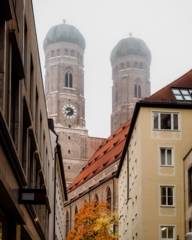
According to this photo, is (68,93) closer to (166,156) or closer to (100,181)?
(100,181)

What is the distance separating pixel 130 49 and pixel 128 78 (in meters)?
9.56

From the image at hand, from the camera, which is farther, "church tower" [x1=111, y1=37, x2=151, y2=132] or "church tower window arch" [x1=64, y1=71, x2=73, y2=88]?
"church tower" [x1=111, y1=37, x2=151, y2=132]

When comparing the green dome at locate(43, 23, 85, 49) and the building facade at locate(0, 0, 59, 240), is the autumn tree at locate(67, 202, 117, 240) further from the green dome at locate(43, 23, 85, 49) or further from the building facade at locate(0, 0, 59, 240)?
the green dome at locate(43, 23, 85, 49)

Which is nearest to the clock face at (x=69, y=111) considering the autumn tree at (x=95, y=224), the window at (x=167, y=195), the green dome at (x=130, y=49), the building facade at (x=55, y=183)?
the green dome at (x=130, y=49)

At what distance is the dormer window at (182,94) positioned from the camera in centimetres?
5225

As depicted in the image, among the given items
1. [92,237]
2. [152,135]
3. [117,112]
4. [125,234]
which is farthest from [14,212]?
[117,112]

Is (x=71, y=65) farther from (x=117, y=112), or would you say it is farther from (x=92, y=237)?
(x=92, y=237)

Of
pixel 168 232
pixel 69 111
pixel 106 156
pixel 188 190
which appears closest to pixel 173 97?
pixel 188 190

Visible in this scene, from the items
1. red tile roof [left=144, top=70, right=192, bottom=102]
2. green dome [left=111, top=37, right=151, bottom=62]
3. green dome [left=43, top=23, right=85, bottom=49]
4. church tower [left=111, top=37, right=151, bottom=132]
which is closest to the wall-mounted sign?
red tile roof [left=144, top=70, right=192, bottom=102]

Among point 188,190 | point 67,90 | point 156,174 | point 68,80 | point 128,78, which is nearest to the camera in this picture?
point 188,190

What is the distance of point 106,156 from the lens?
10738cm

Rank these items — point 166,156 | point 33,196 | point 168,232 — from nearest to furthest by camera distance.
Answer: point 33,196 → point 168,232 → point 166,156

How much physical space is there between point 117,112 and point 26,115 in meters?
144

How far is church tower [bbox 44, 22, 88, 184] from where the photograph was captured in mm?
142500
